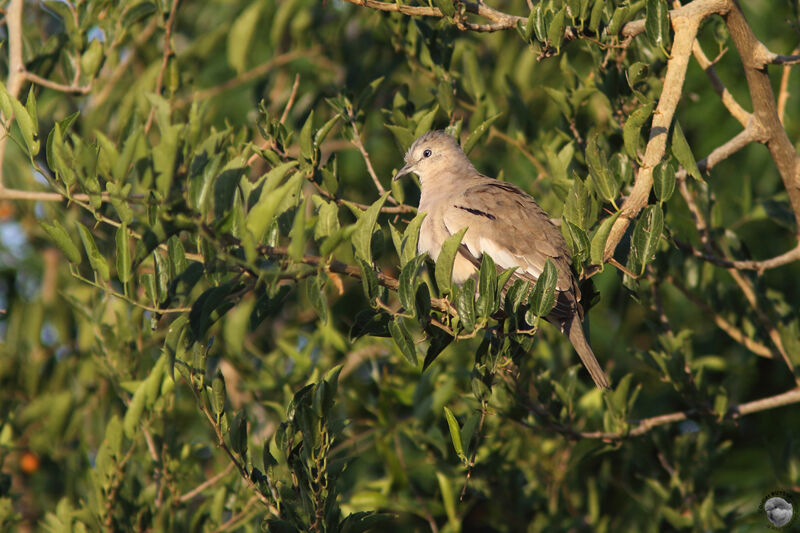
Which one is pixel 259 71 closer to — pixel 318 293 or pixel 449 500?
pixel 449 500

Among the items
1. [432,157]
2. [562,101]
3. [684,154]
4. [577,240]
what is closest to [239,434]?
[577,240]

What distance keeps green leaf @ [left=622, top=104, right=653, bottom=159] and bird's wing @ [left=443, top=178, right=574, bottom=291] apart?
865mm

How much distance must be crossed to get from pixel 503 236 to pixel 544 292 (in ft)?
4.38

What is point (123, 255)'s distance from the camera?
248 centimetres

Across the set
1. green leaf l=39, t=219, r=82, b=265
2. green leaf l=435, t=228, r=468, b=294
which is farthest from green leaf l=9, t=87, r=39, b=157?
green leaf l=435, t=228, r=468, b=294

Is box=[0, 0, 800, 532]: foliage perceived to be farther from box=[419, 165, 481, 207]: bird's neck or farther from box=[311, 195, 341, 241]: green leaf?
box=[419, 165, 481, 207]: bird's neck

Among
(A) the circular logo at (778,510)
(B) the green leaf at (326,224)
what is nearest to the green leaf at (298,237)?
(B) the green leaf at (326,224)

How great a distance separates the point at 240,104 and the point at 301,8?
87 centimetres

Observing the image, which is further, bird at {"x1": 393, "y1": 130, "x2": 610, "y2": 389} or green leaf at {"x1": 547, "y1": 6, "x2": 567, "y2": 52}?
bird at {"x1": 393, "y1": 130, "x2": 610, "y2": 389}

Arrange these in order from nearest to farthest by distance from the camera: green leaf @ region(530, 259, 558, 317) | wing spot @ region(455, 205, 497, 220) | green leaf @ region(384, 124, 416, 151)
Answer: green leaf @ region(530, 259, 558, 317) < green leaf @ region(384, 124, 416, 151) < wing spot @ region(455, 205, 497, 220)

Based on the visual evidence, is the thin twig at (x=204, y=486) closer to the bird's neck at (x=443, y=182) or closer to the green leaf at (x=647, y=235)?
the bird's neck at (x=443, y=182)

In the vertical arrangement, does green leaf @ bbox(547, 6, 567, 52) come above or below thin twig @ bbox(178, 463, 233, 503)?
above

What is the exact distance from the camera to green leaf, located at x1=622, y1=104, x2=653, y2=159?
3.15 metres

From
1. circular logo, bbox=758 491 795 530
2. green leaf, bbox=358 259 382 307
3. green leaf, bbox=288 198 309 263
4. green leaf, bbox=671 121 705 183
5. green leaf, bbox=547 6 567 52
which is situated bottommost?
circular logo, bbox=758 491 795 530
